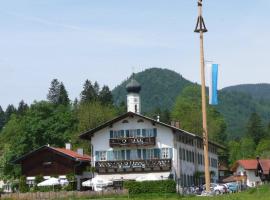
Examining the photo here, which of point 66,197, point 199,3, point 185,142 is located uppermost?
point 199,3

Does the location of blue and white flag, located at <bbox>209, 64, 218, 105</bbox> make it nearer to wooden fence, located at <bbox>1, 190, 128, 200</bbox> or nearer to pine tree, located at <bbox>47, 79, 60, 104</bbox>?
wooden fence, located at <bbox>1, 190, 128, 200</bbox>

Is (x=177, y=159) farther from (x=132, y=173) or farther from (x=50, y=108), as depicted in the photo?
(x=50, y=108)

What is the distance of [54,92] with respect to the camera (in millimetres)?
160625

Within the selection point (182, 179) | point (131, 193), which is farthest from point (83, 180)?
point (131, 193)

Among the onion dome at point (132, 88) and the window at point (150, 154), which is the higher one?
the onion dome at point (132, 88)

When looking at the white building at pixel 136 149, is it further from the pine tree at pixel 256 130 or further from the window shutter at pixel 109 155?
the pine tree at pixel 256 130

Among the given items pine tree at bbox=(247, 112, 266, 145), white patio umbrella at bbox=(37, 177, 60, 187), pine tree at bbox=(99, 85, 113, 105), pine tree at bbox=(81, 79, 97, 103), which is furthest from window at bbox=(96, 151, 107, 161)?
pine tree at bbox=(247, 112, 266, 145)

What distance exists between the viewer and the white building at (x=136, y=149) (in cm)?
7338

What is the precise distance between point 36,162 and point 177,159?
1630 centimetres

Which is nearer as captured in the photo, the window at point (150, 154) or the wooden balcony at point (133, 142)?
the wooden balcony at point (133, 142)

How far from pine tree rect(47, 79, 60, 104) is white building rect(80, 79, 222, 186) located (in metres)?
83.8

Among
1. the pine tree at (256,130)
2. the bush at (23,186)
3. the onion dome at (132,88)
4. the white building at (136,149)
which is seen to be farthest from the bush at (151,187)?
the pine tree at (256,130)

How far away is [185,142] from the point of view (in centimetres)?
7962

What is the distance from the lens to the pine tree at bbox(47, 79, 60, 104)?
160 m
